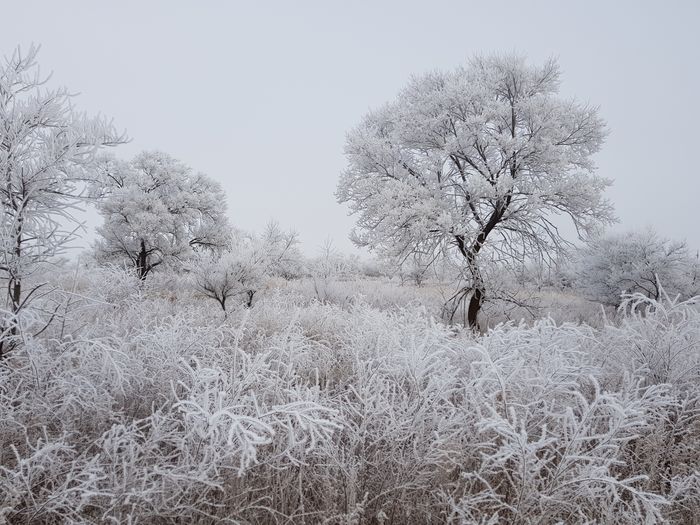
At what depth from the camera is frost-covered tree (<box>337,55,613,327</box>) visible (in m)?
9.34

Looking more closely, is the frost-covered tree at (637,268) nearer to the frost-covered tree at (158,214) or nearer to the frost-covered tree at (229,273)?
the frost-covered tree at (229,273)

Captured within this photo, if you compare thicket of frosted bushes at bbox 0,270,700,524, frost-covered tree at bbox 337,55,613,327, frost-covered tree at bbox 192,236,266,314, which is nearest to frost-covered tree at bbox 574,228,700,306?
frost-covered tree at bbox 337,55,613,327

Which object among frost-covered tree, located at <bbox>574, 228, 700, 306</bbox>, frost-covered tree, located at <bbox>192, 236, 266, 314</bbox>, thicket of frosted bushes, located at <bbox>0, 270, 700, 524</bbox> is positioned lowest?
thicket of frosted bushes, located at <bbox>0, 270, 700, 524</bbox>

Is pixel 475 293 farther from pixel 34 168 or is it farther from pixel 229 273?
pixel 34 168

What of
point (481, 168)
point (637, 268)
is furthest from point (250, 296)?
point (637, 268)

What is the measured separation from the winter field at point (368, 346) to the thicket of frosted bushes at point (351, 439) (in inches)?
1.2

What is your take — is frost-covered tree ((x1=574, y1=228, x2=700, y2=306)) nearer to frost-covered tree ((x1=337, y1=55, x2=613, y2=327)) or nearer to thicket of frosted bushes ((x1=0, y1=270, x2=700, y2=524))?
frost-covered tree ((x1=337, y1=55, x2=613, y2=327))

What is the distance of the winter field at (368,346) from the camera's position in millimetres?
1894

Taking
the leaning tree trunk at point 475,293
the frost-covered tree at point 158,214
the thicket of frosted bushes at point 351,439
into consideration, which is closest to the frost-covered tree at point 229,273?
the frost-covered tree at point 158,214

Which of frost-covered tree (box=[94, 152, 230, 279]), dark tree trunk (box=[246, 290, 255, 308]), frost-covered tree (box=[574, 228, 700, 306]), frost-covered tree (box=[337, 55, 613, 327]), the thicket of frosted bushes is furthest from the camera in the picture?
frost-covered tree (box=[574, 228, 700, 306])

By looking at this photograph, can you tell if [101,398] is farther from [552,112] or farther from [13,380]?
[552,112]

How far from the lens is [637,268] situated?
15.5 m

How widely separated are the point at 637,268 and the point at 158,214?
2082cm

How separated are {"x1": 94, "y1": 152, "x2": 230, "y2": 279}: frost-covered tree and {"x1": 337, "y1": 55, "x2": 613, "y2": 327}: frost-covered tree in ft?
29.7
